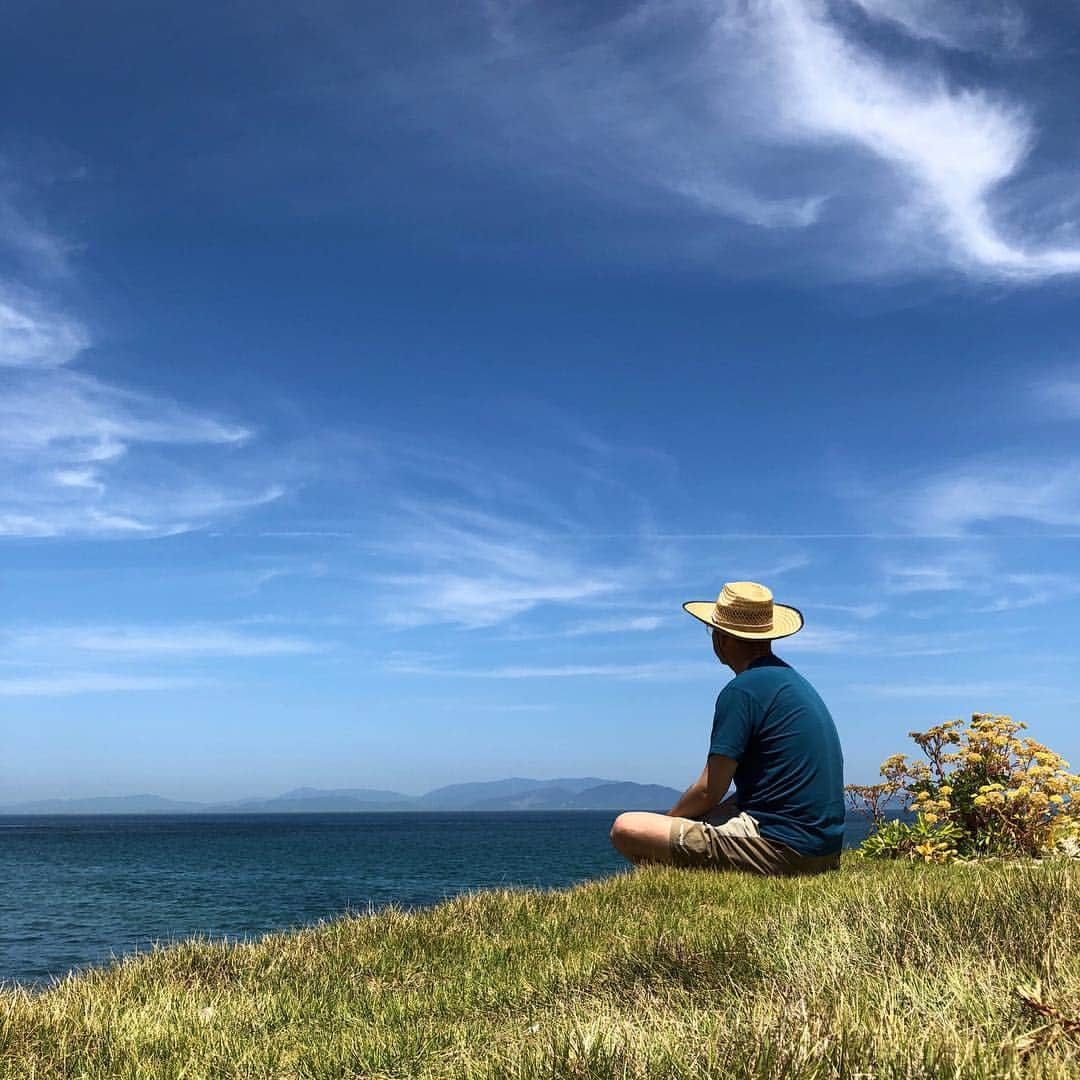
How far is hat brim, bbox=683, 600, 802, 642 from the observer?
757 cm

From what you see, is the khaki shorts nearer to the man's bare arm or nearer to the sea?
the man's bare arm

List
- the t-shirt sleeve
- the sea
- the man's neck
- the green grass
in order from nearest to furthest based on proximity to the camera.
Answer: the green grass, the t-shirt sleeve, the man's neck, the sea

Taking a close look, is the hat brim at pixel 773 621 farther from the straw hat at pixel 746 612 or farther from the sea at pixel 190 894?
the sea at pixel 190 894

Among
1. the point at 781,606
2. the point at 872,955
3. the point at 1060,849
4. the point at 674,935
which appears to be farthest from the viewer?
the point at 1060,849

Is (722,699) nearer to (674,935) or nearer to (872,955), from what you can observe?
(674,935)

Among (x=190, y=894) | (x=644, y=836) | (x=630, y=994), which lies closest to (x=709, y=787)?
(x=644, y=836)

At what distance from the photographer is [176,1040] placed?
3.82 m

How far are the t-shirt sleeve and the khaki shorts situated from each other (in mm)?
690

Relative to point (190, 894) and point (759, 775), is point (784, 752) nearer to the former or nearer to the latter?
point (759, 775)

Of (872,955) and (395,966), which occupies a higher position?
(872,955)

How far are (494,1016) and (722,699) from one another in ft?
11.9

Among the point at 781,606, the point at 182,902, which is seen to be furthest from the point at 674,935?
the point at 182,902

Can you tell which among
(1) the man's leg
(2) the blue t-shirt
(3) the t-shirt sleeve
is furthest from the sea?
(3) the t-shirt sleeve

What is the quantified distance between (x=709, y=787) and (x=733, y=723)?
56 centimetres
